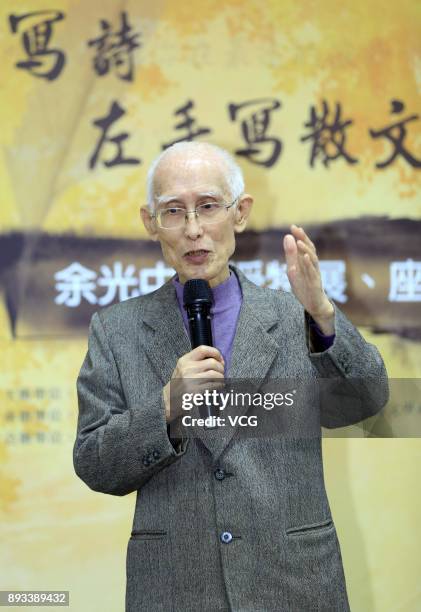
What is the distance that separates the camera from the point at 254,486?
1774 millimetres

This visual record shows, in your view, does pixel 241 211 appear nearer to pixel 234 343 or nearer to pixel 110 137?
pixel 234 343

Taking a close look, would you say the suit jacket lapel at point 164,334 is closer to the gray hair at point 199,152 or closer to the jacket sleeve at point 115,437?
the jacket sleeve at point 115,437

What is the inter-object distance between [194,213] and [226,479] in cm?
66

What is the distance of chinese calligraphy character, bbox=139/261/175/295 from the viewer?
2896mm

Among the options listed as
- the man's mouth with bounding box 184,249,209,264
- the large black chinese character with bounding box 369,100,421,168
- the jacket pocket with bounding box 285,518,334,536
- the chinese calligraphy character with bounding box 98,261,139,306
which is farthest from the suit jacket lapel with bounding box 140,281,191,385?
the large black chinese character with bounding box 369,100,421,168

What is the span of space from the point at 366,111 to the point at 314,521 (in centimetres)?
167

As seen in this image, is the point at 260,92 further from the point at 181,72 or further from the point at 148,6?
the point at 148,6

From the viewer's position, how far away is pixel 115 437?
173cm

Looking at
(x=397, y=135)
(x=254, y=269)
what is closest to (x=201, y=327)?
(x=254, y=269)

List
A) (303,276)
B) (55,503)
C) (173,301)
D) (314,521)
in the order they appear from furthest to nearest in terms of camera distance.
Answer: (55,503), (173,301), (314,521), (303,276)

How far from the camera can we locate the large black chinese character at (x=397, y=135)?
9.46 ft

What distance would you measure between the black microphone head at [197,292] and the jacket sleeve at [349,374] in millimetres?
236

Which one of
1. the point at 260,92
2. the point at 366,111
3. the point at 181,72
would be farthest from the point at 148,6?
the point at 366,111

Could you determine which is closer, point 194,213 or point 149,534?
point 149,534
